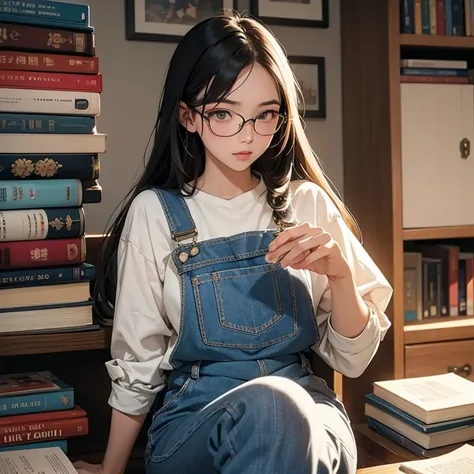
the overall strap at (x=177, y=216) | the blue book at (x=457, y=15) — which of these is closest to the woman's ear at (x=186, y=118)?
the overall strap at (x=177, y=216)

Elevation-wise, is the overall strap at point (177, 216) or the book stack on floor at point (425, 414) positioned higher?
the overall strap at point (177, 216)

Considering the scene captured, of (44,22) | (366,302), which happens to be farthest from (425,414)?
(44,22)

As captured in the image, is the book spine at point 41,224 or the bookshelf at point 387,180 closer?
the book spine at point 41,224

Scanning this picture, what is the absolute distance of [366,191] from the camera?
2102mm

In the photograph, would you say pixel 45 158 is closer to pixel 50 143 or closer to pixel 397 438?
pixel 50 143

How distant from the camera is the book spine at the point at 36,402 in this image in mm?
1438

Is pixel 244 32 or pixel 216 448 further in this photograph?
pixel 244 32

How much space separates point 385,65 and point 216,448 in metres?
1.12

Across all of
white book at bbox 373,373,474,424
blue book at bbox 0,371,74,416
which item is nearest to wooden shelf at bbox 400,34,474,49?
white book at bbox 373,373,474,424

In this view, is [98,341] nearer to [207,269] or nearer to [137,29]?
[207,269]

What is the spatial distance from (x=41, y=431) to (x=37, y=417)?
0.03 meters

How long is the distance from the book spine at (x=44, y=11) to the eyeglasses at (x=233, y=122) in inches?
11.7

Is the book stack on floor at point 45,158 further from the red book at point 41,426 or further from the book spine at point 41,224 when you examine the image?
the red book at point 41,426

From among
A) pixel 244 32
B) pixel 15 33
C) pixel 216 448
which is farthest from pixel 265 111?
pixel 216 448
